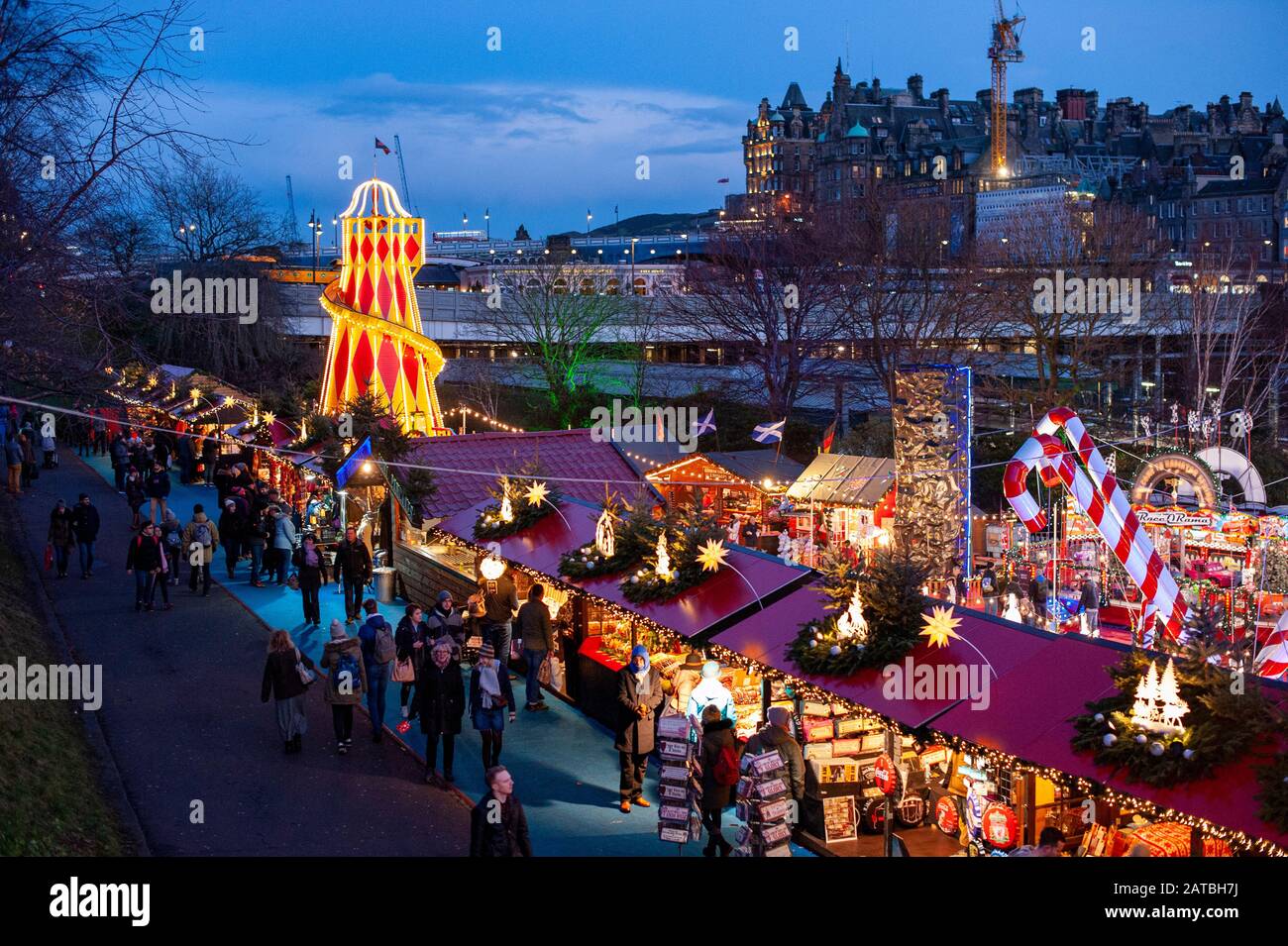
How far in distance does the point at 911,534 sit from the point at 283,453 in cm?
1418

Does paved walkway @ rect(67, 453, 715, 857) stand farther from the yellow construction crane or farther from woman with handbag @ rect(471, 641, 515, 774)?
the yellow construction crane

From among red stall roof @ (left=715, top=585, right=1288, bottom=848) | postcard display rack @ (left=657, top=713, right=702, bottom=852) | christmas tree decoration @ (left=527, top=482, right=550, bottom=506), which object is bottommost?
postcard display rack @ (left=657, top=713, right=702, bottom=852)

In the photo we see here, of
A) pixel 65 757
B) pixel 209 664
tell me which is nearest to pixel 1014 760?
pixel 65 757

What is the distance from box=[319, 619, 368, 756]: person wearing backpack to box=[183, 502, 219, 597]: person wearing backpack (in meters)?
7.60

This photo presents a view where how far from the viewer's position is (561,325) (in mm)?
48781

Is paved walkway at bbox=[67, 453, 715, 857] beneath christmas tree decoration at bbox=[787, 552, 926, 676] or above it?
beneath

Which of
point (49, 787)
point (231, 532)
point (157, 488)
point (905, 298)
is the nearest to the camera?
point (49, 787)

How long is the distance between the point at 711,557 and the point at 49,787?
240 inches

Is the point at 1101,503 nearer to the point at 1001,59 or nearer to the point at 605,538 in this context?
the point at 605,538

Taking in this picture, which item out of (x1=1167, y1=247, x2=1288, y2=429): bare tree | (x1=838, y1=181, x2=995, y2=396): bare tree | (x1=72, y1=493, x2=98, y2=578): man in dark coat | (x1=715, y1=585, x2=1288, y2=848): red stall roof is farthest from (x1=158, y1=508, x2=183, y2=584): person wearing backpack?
(x1=1167, y1=247, x2=1288, y2=429): bare tree

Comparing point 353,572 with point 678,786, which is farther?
point 353,572

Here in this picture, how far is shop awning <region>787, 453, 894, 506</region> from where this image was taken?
21.6m
